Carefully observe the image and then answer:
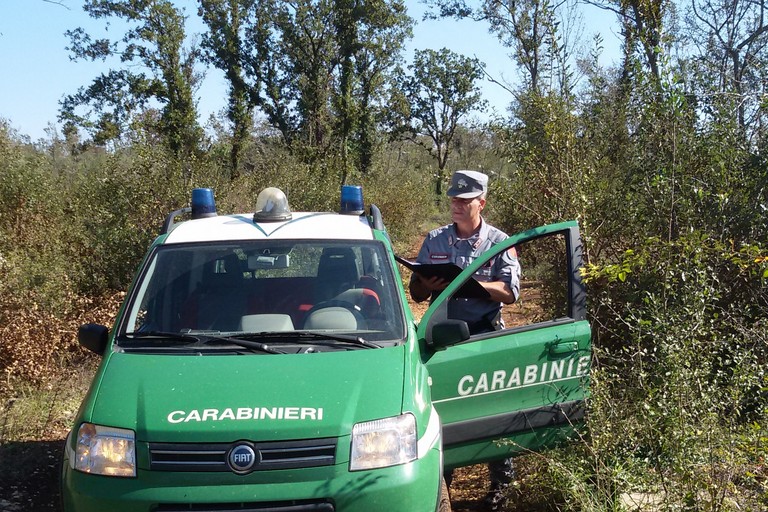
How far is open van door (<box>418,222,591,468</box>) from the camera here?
3707 millimetres

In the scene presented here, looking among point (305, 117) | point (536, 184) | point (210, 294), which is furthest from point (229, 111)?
point (210, 294)

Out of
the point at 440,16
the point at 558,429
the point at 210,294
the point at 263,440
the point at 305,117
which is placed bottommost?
the point at 558,429

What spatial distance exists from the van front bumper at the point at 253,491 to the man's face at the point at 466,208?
6.94 feet

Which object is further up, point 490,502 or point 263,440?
point 263,440

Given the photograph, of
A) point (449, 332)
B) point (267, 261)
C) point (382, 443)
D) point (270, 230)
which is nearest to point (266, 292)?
point (267, 261)

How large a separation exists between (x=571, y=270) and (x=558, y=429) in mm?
899

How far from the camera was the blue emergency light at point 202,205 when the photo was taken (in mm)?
4816

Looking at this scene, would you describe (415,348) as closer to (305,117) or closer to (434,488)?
(434,488)

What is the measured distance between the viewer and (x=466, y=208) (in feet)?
14.7

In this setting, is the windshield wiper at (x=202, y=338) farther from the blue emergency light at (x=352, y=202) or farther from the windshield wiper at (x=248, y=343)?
the blue emergency light at (x=352, y=202)

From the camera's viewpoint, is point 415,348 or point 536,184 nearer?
point 415,348

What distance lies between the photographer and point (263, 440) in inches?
110

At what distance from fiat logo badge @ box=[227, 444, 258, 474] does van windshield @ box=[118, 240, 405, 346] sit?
0.81 metres

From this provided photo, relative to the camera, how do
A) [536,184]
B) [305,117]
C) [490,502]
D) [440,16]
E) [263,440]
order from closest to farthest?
1. [263,440]
2. [490,502]
3. [536,184]
4. [440,16]
5. [305,117]
